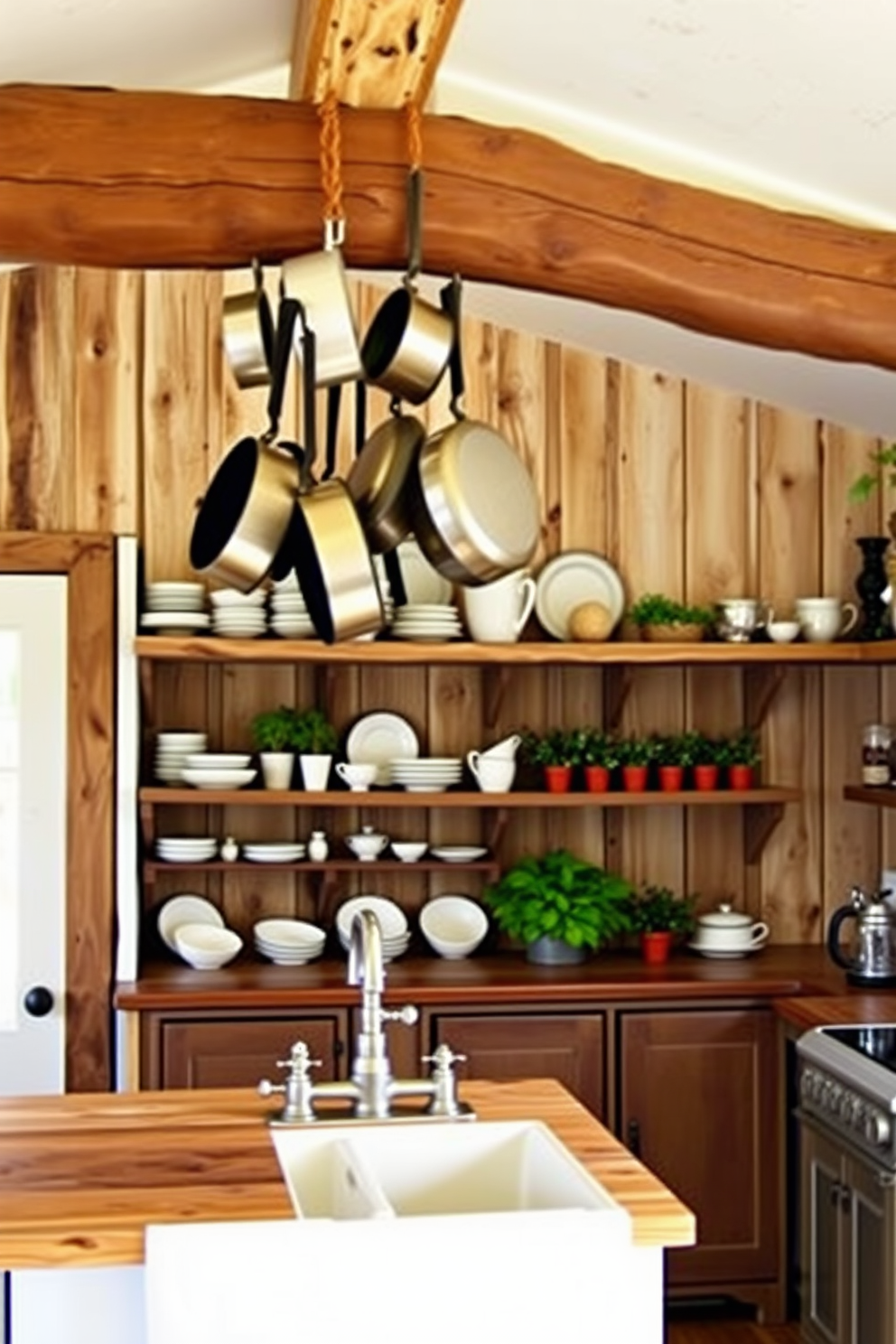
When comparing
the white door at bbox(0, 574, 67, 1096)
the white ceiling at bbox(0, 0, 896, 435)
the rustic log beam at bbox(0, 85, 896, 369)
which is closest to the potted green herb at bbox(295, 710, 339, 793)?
the white door at bbox(0, 574, 67, 1096)

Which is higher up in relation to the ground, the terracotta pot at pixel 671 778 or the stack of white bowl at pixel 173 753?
the stack of white bowl at pixel 173 753

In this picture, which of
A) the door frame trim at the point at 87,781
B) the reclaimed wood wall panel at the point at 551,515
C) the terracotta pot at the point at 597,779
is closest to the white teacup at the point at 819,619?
the reclaimed wood wall panel at the point at 551,515

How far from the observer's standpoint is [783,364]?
4.14 meters

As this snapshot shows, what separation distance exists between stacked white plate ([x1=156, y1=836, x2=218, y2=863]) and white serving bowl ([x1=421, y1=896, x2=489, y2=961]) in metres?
0.62

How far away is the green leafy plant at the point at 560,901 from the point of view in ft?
13.7

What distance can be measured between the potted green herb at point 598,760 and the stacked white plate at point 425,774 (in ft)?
1.13

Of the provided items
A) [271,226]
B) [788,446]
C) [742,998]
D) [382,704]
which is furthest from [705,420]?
[271,226]

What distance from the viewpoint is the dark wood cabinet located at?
389 centimetres

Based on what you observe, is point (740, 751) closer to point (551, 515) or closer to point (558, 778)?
point (558, 778)

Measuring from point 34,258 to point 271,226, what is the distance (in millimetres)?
353

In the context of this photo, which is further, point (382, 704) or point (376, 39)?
point (382, 704)

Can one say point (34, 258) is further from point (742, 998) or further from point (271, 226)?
point (742, 998)

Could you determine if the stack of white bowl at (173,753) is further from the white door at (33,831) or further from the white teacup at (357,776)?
the white teacup at (357,776)

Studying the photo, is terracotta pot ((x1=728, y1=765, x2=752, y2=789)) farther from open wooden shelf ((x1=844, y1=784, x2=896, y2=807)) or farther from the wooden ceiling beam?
the wooden ceiling beam
